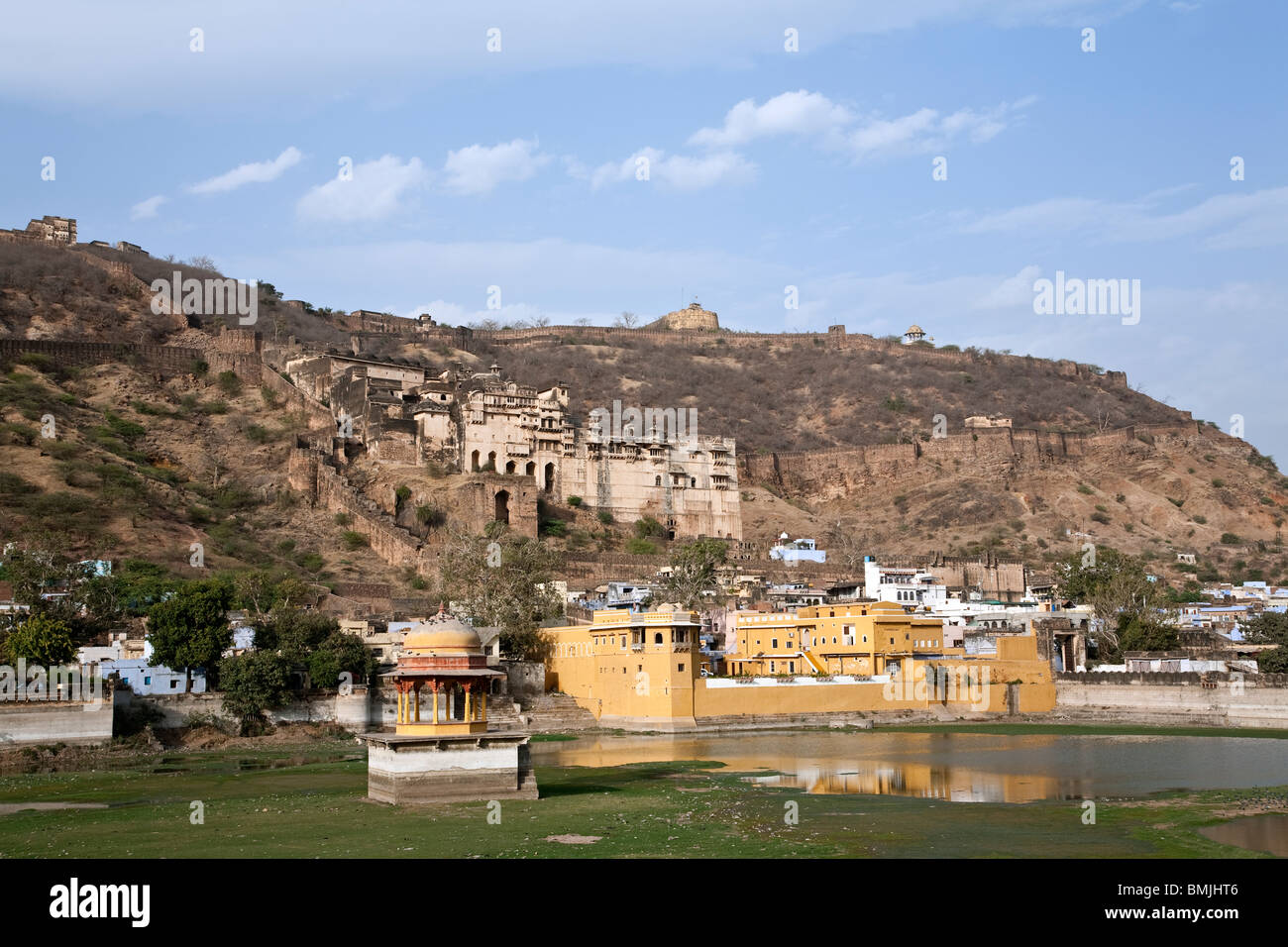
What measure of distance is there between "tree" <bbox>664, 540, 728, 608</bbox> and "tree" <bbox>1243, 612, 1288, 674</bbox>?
68.1ft

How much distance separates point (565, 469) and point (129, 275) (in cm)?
3348

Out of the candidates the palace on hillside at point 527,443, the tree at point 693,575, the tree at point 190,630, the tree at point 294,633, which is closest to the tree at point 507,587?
the tree at point 693,575

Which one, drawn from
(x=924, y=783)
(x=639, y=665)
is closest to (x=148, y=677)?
(x=639, y=665)

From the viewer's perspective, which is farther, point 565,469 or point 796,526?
point 796,526

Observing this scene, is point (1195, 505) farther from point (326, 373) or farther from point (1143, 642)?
point (326, 373)

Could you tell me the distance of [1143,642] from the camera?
→ 5300cm

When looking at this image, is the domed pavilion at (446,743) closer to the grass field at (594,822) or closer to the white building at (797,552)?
the grass field at (594,822)

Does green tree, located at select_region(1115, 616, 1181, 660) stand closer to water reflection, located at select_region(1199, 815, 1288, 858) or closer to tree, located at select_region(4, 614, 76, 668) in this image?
water reflection, located at select_region(1199, 815, 1288, 858)

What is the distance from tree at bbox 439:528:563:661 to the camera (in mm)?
48438

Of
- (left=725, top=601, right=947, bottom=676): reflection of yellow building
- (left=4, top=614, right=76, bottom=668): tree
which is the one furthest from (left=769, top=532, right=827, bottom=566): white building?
(left=4, top=614, right=76, bottom=668): tree

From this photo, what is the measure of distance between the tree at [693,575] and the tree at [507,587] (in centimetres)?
513

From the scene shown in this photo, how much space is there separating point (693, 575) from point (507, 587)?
9.19 meters
